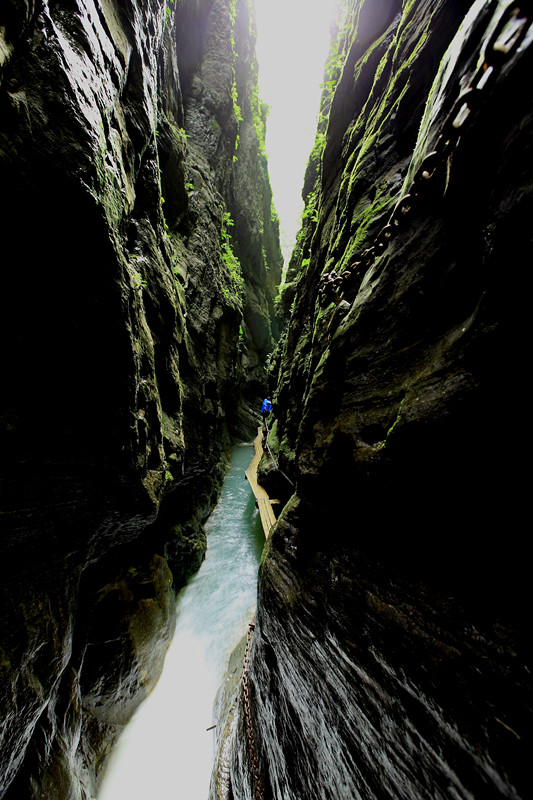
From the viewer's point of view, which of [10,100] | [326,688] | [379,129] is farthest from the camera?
[379,129]

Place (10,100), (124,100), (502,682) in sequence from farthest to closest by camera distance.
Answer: (124,100), (10,100), (502,682)

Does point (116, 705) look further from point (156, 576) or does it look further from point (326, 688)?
point (326, 688)

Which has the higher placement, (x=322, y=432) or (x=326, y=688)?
(x=322, y=432)

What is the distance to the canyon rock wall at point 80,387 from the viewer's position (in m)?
1.76

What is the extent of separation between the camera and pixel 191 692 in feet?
16.5

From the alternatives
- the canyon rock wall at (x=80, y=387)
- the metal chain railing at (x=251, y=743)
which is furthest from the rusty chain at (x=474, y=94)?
the metal chain railing at (x=251, y=743)

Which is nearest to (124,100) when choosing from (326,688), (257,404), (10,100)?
(10,100)

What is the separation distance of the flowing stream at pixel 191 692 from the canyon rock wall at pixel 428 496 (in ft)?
8.82

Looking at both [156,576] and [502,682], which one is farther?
[156,576]

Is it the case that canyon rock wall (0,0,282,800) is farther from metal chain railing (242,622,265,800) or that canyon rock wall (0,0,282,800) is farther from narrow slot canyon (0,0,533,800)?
metal chain railing (242,622,265,800)

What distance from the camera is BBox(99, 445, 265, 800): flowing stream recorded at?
408cm

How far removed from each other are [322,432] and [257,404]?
21.3 m

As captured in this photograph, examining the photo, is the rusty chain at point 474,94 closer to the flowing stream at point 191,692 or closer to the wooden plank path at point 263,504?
the wooden plank path at point 263,504

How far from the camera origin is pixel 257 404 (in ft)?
78.4
